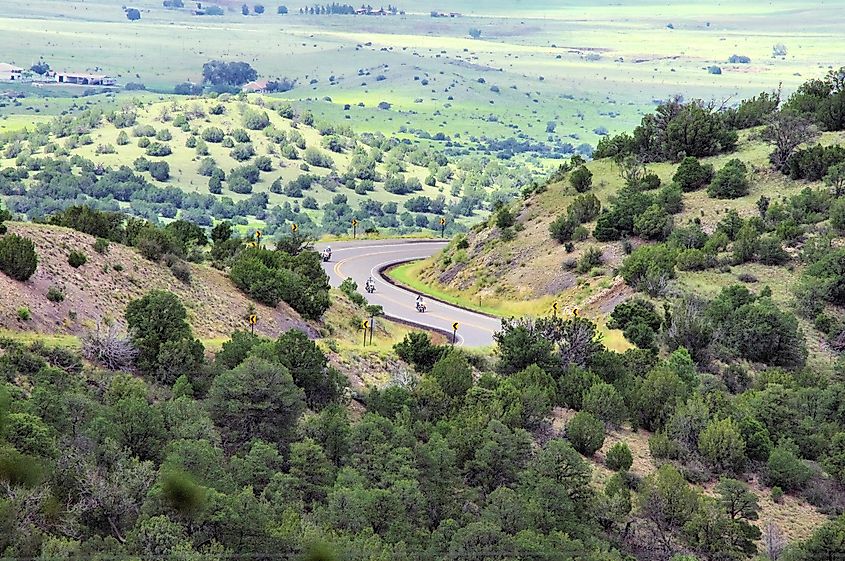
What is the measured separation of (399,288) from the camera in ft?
196

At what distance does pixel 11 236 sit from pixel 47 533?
16.0 metres

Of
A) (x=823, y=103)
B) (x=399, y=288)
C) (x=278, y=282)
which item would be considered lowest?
(x=399, y=288)

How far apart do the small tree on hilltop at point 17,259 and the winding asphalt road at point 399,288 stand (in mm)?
16364

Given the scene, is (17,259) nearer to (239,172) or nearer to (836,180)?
(836,180)

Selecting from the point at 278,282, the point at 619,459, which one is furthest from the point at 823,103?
the point at 619,459

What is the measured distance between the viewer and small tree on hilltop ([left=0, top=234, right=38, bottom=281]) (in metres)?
34.2

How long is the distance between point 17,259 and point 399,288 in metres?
27.5

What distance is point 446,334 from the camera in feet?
153

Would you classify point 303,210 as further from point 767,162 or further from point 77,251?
point 77,251

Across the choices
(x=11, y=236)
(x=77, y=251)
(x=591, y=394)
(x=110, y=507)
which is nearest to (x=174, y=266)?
(x=77, y=251)

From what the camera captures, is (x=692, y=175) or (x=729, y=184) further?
(x=692, y=175)

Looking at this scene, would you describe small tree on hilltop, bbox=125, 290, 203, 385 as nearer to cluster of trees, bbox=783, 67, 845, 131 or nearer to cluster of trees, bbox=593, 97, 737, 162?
cluster of trees, bbox=593, 97, 737, 162

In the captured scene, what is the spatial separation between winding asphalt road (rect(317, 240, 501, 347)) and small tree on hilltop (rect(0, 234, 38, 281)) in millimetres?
16364

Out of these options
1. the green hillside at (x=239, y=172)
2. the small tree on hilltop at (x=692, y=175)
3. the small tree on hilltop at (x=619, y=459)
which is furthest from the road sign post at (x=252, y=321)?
the green hillside at (x=239, y=172)
